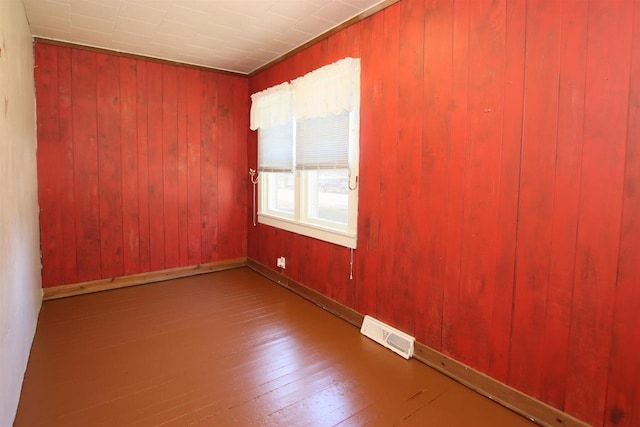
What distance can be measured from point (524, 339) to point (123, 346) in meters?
2.58

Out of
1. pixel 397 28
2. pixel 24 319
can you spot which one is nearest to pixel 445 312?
pixel 397 28

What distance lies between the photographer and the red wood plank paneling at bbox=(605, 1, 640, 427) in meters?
1.51

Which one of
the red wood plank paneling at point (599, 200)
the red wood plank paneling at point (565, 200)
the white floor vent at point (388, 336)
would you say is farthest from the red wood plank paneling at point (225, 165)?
the red wood plank paneling at point (599, 200)

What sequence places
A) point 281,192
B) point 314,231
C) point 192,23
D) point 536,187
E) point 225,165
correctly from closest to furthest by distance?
point 536,187, point 192,23, point 314,231, point 281,192, point 225,165

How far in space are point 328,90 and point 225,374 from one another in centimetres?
228

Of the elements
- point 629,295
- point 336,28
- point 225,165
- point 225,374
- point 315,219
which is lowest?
point 225,374

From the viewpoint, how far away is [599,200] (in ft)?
5.36

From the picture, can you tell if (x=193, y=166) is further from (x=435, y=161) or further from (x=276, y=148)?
(x=435, y=161)

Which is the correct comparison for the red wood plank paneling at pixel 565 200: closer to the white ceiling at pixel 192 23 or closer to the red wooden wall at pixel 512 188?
the red wooden wall at pixel 512 188

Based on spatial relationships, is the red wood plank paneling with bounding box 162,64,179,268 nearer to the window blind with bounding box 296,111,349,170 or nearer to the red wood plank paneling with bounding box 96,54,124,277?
the red wood plank paneling with bounding box 96,54,124,277

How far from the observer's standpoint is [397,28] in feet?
8.30

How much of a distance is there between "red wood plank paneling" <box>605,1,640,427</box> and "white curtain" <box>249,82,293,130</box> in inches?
109

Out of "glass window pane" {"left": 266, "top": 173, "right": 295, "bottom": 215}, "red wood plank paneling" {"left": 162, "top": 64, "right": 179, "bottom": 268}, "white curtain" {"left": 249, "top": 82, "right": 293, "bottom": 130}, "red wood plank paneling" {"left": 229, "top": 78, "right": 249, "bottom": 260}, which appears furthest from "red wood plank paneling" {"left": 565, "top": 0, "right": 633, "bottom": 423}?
"red wood plank paneling" {"left": 162, "top": 64, "right": 179, "bottom": 268}

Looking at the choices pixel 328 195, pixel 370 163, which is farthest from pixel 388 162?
pixel 328 195
